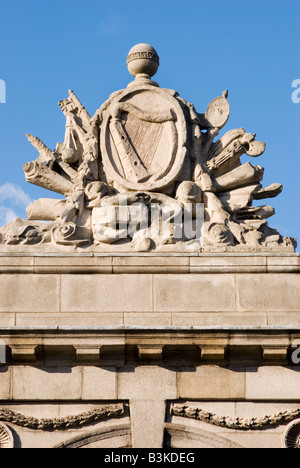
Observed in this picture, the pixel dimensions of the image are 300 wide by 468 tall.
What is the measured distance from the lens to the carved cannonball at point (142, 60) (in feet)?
74.8

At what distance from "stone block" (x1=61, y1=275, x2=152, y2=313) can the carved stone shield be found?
1.69 metres

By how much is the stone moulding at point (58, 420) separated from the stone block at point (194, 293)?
5.70 ft

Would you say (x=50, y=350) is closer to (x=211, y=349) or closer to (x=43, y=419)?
(x=43, y=419)

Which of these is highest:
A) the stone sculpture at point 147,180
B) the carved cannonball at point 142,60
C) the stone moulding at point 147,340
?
the carved cannonball at point 142,60

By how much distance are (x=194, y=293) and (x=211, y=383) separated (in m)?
1.41

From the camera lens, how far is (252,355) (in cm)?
2023

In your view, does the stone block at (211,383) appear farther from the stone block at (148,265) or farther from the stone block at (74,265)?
the stone block at (74,265)

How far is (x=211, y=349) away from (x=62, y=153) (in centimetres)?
427

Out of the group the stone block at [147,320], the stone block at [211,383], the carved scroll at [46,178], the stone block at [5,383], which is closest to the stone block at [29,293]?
the stone block at [5,383]

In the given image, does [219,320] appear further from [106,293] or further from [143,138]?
[143,138]

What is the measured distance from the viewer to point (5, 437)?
19.9 metres

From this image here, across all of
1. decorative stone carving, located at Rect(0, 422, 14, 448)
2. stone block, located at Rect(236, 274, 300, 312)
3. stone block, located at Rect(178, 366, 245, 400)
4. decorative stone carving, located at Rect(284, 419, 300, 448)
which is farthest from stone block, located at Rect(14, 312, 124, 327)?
decorative stone carving, located at Rect(284, 419, 300, 448)

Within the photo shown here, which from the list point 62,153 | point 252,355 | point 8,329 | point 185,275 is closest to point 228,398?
point 252,355

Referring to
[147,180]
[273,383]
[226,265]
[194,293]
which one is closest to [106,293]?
[194,293]
